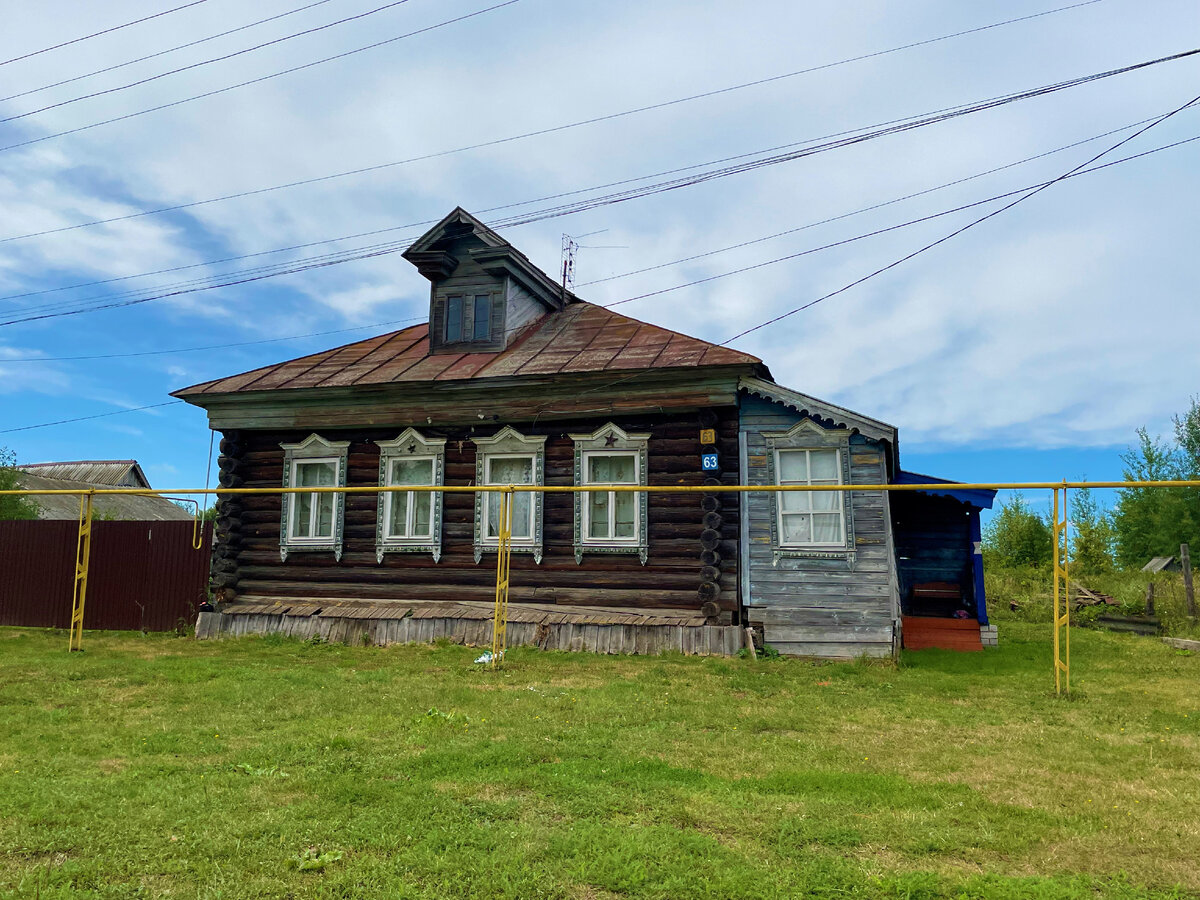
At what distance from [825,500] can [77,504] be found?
50.7 metres

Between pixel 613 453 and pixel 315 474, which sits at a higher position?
pixel 613 453

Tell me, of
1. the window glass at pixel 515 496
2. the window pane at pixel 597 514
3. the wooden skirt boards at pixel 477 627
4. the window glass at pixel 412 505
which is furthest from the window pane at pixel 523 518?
the window glass at pixel 412 505

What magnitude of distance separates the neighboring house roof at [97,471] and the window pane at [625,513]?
179 ft

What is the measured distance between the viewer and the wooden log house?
14.4 m

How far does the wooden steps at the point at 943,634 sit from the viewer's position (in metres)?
15.5

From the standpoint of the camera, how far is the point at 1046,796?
6.45 m

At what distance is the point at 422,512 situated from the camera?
16.7 m

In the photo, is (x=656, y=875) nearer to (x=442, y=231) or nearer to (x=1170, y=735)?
(x=1170, y=735)

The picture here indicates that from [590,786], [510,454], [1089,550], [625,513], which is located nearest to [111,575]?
[510,454]

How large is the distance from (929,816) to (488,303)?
1405 centimetres

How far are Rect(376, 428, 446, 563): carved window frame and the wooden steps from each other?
8.76 meters

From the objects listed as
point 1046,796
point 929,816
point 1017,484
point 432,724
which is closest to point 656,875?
point 929,816

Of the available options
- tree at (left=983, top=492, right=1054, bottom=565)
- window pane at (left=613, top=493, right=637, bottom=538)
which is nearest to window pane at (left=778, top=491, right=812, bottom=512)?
window pane at (left=613, top=493, right=637, bottom=538)

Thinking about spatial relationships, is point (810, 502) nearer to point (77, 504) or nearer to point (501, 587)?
point (501, 587)
